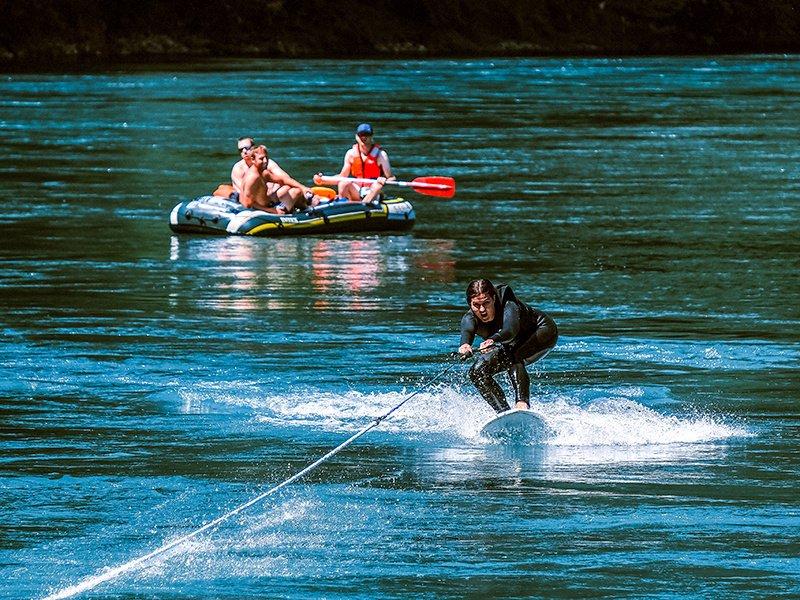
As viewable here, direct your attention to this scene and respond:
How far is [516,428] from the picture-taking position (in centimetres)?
1305

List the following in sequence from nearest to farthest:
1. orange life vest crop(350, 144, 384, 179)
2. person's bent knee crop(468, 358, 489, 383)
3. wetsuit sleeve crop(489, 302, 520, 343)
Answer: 1. wetsuit sleeve crop(489, 302, 520, 343)
2. person's bent knee crop(468, 358, 489, 383)
3. orange life vest crop(350, 144, 384, 179)

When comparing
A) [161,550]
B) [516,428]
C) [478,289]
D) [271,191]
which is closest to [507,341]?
[478,289]

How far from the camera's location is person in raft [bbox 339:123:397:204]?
87.5 ft

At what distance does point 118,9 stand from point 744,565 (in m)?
105

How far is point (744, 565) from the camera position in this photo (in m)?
10.1

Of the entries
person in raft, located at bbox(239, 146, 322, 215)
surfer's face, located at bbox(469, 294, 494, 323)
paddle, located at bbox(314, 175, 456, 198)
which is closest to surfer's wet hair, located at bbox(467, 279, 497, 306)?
surfer's face, located at bbox(469, 294, 494, 323)

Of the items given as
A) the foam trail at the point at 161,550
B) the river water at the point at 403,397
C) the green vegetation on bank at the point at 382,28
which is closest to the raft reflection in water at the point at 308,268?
the river water at the point at 403,397

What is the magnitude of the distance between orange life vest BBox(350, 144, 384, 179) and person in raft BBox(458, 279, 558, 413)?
13.9 metres

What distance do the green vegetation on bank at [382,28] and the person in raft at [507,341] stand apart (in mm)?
90819

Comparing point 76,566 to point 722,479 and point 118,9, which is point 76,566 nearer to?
point 722,479

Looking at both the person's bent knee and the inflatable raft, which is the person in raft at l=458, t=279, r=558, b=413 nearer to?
the person's bent knee

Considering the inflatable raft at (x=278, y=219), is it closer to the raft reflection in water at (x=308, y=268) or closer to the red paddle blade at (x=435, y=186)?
the raft reflection in water at (x=308, y=268)

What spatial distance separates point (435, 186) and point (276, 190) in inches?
107

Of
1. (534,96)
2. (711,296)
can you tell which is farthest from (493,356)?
(534,96)
